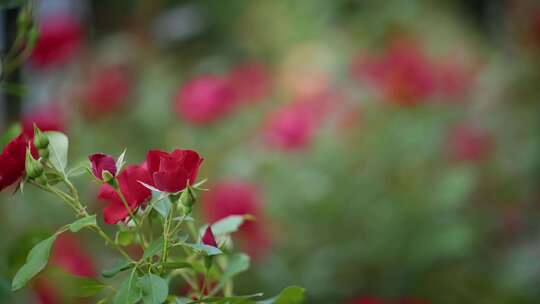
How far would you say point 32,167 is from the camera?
56cm

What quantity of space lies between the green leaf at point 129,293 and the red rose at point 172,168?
63mm

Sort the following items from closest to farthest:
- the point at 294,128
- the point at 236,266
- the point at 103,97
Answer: the point at 236,266, the point at 294,128, the point at 103,97

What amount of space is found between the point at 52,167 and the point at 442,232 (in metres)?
1.22

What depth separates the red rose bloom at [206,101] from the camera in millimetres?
1808

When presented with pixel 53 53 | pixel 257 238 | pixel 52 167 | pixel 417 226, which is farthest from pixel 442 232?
pixel 52 167

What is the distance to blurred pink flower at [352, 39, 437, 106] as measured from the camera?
199 cm

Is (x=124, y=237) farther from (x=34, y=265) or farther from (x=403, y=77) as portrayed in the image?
(x=403, y=77)

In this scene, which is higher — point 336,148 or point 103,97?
point 103,97

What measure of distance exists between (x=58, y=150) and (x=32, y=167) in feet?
0.16

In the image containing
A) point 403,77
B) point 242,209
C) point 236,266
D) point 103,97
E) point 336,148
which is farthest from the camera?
point 103,97

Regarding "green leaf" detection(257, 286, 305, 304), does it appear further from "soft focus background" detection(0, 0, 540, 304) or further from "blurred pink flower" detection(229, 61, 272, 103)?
"blurred pink flower" detection(229, 61, 272, 103)

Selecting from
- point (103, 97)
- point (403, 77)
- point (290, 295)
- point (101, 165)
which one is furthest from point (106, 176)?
point (103, 97)

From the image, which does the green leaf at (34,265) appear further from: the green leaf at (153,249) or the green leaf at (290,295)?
the green leaf at (290,295)

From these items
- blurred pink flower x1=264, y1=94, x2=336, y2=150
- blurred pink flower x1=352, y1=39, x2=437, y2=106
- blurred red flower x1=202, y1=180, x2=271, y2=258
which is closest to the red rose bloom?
blurred pink flower x1=264, y1=94, x2=336, y2=150
